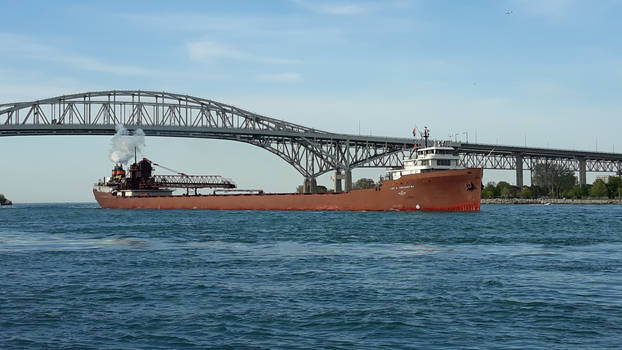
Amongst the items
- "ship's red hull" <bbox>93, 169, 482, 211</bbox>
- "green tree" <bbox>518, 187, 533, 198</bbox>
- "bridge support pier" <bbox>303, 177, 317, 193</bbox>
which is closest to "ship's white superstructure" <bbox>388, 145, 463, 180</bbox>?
"ship's red hull" <bbox>93, 169, 482, 211</bbox>

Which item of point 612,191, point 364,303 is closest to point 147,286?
point 364,303

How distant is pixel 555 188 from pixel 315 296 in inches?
6246

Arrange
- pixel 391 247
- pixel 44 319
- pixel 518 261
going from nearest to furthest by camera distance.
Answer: pixel 44 319 → pixel 518 261 → pixel 391 247

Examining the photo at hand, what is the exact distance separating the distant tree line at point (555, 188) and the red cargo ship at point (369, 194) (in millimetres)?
73635

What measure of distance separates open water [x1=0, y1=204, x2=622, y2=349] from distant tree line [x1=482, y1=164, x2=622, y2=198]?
12138 centimetres

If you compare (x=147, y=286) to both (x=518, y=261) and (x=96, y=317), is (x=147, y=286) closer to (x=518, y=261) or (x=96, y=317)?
(x=96, y=317)

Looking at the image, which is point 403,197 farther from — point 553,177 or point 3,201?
point 3,201

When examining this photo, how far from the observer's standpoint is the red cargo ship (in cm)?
6156

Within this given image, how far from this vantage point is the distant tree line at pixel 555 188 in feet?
468

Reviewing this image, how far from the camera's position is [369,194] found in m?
69.6

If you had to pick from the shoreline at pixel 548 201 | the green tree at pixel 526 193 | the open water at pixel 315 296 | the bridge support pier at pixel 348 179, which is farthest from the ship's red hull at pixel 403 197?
the green tree at pixel 526 193

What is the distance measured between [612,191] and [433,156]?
3793 inches

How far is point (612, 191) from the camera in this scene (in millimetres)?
142875

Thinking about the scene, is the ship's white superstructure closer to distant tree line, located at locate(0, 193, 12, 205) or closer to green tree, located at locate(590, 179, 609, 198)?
green tree, located at locate(590, 179, 609, 198)
